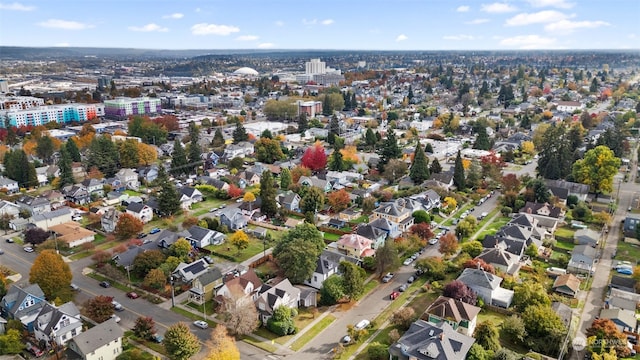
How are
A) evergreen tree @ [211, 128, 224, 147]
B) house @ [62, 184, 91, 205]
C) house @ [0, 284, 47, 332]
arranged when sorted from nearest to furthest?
house @ [0, 284, 47, 332] < house @ [62, 184, 91, 205] < evergreen tree @ [211, 128, 224, 147]

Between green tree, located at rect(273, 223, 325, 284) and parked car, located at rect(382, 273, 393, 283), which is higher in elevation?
green tree, located at rect(273, 223, 325, 284)

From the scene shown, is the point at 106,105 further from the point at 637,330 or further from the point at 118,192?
the point at 637,330

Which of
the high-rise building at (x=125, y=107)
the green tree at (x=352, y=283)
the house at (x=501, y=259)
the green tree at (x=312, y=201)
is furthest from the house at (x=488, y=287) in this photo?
the high-rise building at (x=125, y=107)

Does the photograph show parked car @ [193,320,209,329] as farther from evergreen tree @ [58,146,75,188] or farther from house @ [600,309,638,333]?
evergreen tree @ [58,146,75,188]

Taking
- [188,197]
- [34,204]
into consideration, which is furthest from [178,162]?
[34,204]

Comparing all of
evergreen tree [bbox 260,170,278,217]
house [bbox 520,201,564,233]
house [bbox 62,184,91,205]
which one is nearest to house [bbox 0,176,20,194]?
house [bbox 62,184,91,205]

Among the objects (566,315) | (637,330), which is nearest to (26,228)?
(566,315)

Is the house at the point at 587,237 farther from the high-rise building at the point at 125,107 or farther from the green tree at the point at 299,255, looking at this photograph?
the high-rise building at the point at 125,107
